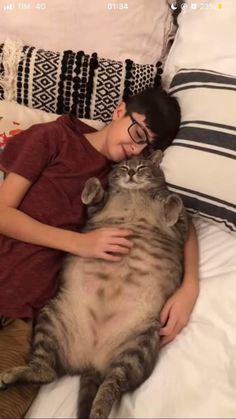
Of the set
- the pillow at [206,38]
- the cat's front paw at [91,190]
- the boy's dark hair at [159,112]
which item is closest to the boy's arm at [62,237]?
the cat's front paw at [91,190]

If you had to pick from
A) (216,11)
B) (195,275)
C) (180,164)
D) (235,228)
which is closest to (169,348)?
(195,275)

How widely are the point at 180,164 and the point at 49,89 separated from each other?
0.55 meters

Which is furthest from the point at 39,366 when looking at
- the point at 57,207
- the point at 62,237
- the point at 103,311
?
the point at 57,207

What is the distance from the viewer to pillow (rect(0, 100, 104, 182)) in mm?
1471

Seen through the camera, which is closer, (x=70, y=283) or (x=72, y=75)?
(x=70, y=283)

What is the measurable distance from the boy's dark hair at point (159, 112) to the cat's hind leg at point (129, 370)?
0.56 m

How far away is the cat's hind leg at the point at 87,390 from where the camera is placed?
1.02 metres

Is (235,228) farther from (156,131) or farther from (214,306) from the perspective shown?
(156,131)

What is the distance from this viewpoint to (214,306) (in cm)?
118

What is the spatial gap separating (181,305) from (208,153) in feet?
1.43

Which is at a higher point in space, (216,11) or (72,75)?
(216,11)

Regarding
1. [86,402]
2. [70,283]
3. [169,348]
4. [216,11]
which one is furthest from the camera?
[216,11]

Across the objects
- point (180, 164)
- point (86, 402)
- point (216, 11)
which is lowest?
point (86, 402)

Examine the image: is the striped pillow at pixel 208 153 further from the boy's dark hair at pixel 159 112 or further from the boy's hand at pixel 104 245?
the boy's hand at pixel 104 245
